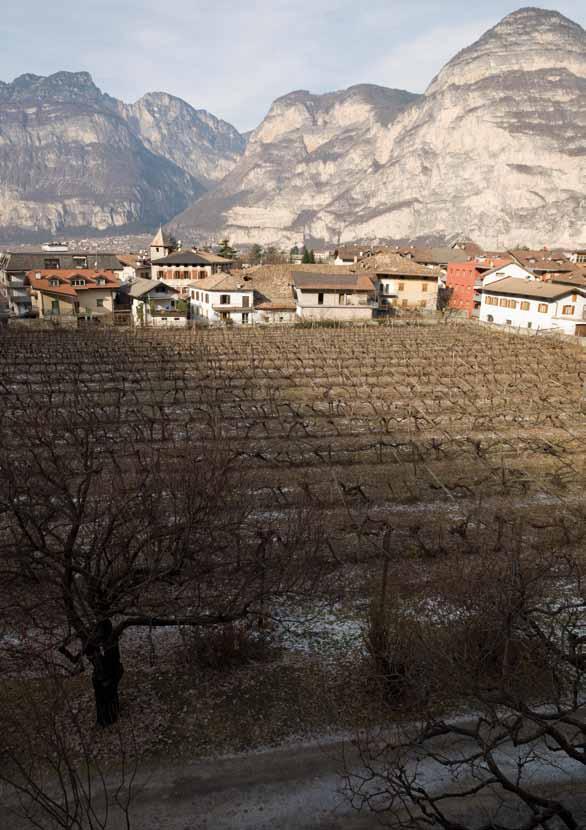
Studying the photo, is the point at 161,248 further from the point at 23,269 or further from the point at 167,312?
the point at 167,312

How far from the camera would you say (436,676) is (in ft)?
27.0

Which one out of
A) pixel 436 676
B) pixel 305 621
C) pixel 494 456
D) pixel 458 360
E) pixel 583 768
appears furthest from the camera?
pixel 458 360

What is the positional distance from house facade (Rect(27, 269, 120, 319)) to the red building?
128 feet

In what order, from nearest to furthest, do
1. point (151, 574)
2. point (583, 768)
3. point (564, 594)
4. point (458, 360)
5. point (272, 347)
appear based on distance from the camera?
point (151, 574)
point (583, 768)
point (564, 594)
point (458, 360)
point (272, 347)

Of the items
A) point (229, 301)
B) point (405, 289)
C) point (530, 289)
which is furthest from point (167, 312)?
point (530, 289)

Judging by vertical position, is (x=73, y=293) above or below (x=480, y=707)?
above

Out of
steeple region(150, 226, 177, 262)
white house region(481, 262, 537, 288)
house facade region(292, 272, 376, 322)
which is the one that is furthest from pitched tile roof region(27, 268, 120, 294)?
white house region(481, 262, 537, 288)

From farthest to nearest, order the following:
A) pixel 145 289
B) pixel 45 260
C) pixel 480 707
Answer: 1. pixel 45 260
2. pixel 145 289
3. pixel 480 707

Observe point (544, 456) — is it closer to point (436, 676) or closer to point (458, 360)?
point (436, 676)

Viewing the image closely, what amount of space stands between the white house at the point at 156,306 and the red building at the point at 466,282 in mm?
31745

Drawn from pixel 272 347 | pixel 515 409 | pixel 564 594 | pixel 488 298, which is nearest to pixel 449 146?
pixel 488 298

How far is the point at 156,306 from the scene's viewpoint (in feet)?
189

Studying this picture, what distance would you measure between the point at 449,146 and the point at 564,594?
20949cm

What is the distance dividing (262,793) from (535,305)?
4853 centimetres
